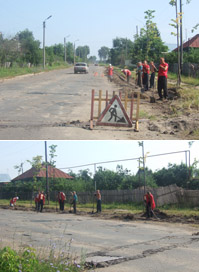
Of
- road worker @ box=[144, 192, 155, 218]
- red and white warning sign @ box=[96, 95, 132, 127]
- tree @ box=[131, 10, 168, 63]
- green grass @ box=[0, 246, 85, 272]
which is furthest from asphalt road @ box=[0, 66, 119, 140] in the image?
tree @ box=[131, 10, 168, 63]

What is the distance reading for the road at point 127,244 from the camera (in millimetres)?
7520

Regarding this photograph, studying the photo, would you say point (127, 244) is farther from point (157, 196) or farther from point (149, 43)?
point (149, 43)

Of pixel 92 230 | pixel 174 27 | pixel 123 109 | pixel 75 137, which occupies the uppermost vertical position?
pixel 174 27

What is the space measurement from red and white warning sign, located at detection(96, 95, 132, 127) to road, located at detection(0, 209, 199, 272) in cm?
351

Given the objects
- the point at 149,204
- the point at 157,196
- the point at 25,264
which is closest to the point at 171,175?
the point at 157,196

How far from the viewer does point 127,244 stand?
9.80 meters

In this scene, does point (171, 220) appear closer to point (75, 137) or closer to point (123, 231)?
point (123, 231)

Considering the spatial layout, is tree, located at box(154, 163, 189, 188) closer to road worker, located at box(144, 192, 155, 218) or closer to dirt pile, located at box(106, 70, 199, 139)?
dirt pile, located at box(106, 70, 199, 139)

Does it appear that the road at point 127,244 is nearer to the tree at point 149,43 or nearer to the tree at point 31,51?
the tree at point 149,43

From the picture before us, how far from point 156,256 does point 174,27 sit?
1922 cm

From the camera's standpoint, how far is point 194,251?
28.6ft

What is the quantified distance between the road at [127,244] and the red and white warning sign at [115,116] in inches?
138

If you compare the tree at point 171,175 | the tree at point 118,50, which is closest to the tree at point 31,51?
the tree at point 171,175

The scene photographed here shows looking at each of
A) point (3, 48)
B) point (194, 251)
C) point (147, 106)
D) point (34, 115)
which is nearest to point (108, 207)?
point (147, 106)
